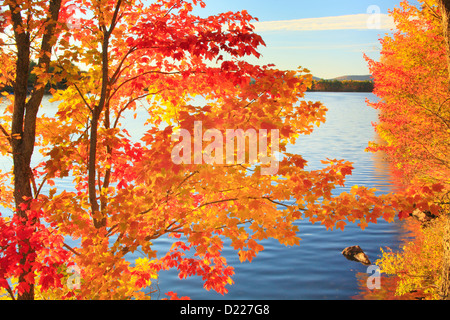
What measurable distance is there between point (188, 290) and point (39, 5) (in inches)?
447

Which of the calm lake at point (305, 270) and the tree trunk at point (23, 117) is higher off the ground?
the tree trunk at point (23, 117)

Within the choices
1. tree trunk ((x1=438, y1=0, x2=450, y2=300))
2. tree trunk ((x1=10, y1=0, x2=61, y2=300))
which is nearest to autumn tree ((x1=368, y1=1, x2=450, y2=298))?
tree trunk ((x1=438, y1=0, x2=450, y2=300))

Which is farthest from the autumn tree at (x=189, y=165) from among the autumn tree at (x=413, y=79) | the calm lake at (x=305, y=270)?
the autumn tree at (x=413, y=79)

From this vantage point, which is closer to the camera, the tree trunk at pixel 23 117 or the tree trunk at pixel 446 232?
the tree trunk at pixel 23 117

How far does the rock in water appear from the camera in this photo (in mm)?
15781

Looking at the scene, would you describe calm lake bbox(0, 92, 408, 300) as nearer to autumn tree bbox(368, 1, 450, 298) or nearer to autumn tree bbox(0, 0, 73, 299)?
autumn tree bbox(368, 1, 450, 298)

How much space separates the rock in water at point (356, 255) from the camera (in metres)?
15.8

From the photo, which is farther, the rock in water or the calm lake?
the rock in water

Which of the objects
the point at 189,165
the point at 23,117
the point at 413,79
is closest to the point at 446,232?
the point at 189,165

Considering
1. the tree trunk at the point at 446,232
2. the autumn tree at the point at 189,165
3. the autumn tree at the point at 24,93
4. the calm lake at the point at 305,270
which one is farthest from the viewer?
the calm lake at the point at 305,270

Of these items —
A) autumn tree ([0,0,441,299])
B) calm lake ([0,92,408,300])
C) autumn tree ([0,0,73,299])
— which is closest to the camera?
autumn tree ([0,0,441,299])

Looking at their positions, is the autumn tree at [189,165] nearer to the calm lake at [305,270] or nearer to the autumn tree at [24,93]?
the autumn tree at [24,93]

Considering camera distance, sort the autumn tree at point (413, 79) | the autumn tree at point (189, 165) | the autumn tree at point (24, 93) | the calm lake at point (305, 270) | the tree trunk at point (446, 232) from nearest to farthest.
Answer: the autumn tree at point (189, 165), the autumn tree at point (24, 93), the tree trunk at point (446, 232), the calm lake at point (305, 270), the autumn tree at point (413, 79)
